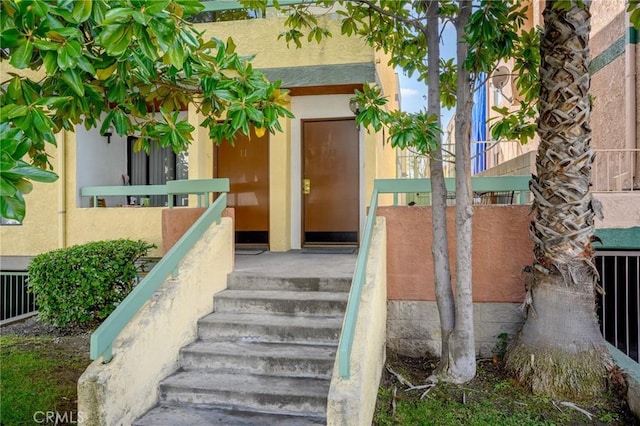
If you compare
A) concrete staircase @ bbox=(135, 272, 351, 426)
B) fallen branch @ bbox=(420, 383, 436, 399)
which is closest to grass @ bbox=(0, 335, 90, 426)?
concrete staircase @ bbox=(135, 272, 351, 426)

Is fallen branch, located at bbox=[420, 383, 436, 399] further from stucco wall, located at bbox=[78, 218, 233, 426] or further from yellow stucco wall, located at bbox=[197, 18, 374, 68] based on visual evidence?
yellow stucco wall, located at bbox=[197, 18, 374, 68]

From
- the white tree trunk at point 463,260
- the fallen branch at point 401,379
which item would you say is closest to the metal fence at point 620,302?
the white tree trunk at point 463,260

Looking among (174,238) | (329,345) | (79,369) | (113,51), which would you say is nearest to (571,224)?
(329,345)

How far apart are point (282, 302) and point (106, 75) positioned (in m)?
3.00

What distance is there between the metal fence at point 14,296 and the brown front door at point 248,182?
4375 millimetres

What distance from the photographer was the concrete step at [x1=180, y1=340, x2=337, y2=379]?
13.8 feet

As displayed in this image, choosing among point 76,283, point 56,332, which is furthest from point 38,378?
point 56,332

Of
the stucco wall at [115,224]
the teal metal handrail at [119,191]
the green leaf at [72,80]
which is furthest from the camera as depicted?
the stucco wall at [115,224]

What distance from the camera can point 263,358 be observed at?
169 inches

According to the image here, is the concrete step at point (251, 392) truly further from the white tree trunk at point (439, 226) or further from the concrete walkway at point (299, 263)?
the white tree trunk at point (439, 226)

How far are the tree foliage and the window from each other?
646cm

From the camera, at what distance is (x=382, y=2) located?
5.96m

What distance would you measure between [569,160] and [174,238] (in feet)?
16.5

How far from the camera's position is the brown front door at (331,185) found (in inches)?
340
